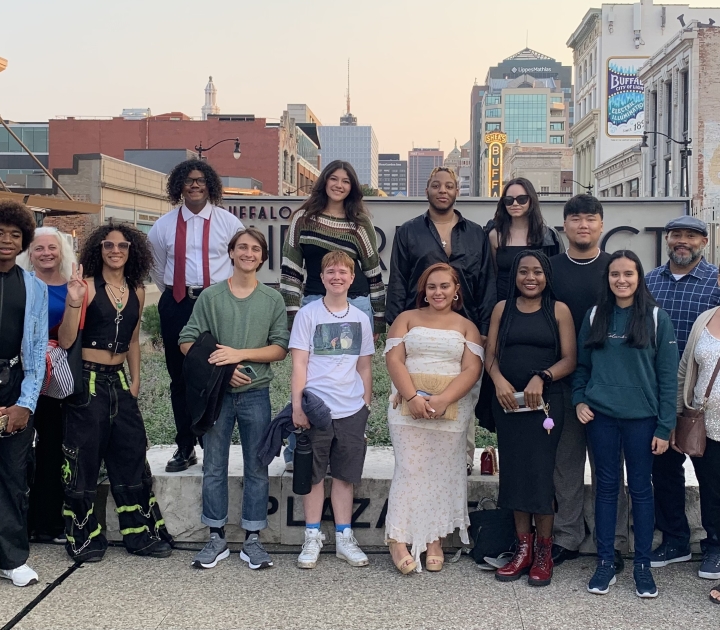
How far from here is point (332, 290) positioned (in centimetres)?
466

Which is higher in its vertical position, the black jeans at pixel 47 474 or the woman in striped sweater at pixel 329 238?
the woman in striped sweater at pixel 329 238

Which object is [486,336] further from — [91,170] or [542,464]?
[91,170]

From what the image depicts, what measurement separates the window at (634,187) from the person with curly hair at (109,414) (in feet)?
191

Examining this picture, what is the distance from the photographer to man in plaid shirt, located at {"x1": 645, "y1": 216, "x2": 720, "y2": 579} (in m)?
4.60

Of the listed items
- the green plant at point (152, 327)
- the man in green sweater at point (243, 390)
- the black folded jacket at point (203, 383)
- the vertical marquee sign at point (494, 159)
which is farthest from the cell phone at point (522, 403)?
the vertical marquee sign at point (494, 159)

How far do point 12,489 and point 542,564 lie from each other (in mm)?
2872

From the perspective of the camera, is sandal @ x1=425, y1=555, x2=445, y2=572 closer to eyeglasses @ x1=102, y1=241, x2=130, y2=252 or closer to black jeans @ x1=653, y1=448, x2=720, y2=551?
black jeans @ x1=653, y1=448, x2=720, y2=551

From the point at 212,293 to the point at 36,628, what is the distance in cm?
196

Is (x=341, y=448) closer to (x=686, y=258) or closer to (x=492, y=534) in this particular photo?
(x=492, y=534)

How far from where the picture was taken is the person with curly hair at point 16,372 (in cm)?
424

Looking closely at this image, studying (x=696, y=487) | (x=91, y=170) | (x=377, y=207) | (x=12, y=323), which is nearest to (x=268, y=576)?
(x=12, y=323)

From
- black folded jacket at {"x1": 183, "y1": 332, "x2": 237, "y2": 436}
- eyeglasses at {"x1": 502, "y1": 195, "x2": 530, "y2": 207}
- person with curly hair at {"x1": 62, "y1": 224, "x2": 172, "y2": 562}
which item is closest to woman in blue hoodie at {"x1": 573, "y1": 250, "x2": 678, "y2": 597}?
eyeglasses at {"x1": 502, "y1": 195, "x2": 530, "y2": 207}

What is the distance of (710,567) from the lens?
173 inches

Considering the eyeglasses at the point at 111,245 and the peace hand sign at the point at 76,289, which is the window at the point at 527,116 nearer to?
the eyeglasses at the point at 111,245
